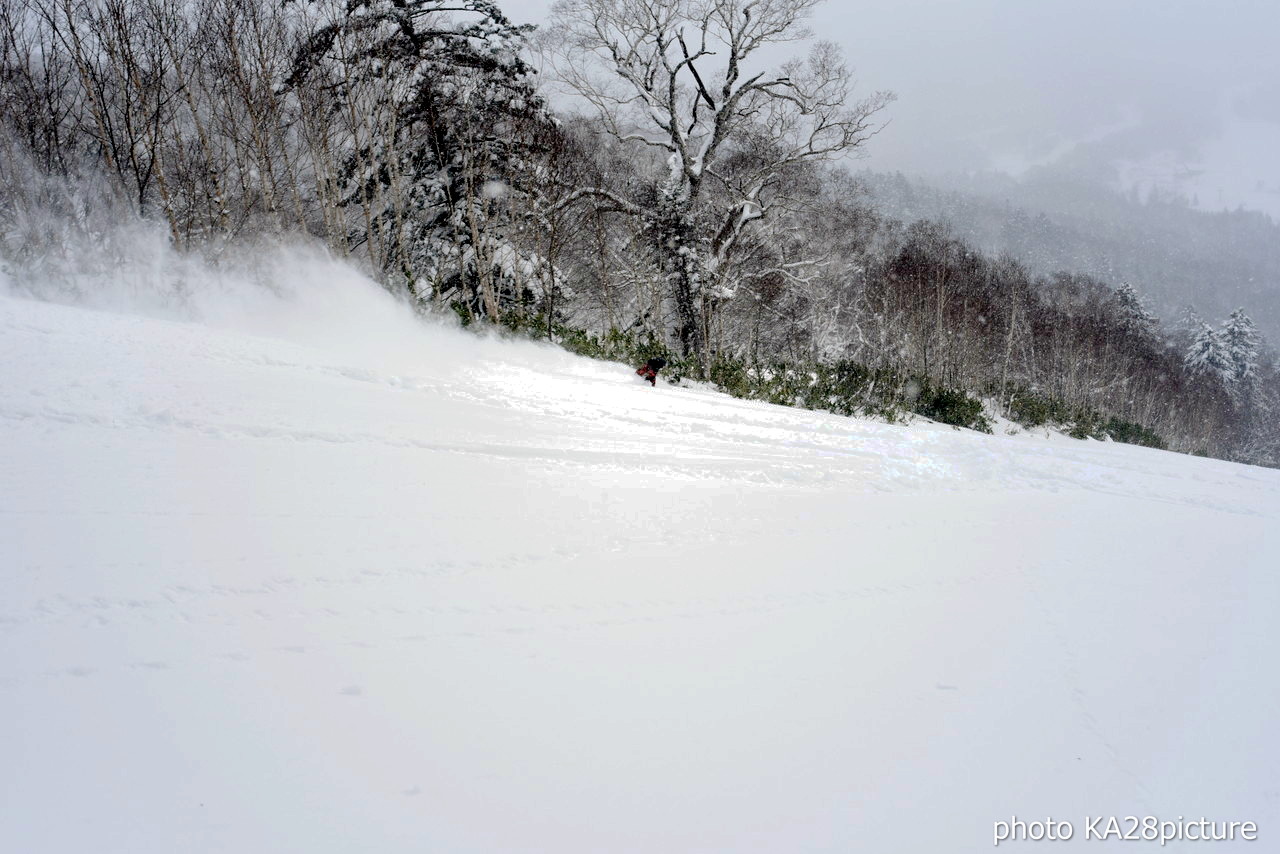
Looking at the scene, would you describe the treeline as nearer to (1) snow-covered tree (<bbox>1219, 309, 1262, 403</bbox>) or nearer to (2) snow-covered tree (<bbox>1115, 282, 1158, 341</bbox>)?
(2) snow-covered tree (<bbox>1115, 282, 1158, 341</bbox>)

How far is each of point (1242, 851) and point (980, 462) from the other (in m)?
Answer: 5.56

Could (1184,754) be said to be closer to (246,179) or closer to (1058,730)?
(1058,730)

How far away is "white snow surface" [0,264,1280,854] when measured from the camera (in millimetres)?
A: 1812

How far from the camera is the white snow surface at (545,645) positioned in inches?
71.4

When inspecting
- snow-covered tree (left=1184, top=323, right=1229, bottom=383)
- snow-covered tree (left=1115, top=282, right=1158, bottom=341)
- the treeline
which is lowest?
the treeline

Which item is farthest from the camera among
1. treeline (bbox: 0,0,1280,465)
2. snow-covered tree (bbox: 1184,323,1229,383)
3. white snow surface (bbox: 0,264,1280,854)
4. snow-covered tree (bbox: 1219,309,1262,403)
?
snow-covered tree (bbox: 1219,309,1262,403)

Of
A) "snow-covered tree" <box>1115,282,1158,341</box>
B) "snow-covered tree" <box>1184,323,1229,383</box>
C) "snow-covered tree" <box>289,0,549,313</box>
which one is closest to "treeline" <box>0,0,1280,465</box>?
"snow-covered tree" <box>289,0,549,313</box>

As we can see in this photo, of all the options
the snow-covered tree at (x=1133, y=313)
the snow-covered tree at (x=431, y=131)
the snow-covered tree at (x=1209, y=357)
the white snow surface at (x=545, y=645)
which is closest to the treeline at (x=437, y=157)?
the snow-covered tree at (x=431, y=131)

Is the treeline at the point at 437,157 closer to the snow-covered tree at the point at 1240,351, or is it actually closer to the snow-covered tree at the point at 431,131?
the snow-covered tree at the point at 431,131

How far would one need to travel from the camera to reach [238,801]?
1.68 meters

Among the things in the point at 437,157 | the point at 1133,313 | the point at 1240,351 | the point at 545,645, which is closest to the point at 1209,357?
the point at 1240,351

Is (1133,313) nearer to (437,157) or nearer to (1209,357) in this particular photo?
(1209,357)

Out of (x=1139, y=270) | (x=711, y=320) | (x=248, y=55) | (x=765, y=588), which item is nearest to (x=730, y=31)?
(x=711, y=320)

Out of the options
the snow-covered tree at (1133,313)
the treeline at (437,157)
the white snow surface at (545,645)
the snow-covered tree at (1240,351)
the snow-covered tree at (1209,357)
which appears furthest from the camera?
the snow-covered tree at (1240,351)
